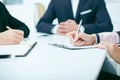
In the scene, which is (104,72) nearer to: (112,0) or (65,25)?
(65,25)

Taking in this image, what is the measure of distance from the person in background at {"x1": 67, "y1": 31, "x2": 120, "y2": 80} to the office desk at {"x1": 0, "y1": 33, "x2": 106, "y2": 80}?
0.05 metres

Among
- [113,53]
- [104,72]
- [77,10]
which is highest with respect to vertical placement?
[77,10]

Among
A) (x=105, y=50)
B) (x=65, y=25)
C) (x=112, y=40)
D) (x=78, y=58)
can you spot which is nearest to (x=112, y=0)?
(x=65, y=25)

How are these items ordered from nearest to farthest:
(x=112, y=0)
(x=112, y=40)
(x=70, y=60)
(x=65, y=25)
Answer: (x=70, y=60) → (x=112, y=40) → (x=65, y=25) → (x=112, y=0)

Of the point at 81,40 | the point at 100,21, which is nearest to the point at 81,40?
the point at 81,40

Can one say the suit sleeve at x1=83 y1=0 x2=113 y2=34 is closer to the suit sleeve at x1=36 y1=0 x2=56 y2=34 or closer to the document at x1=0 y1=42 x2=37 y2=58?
the suit sleeve at x1=36 y1=0 x2=56 y2=34

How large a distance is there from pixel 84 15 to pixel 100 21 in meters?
0.17

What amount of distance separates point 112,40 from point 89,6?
816mm

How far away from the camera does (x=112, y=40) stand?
4.74 ft

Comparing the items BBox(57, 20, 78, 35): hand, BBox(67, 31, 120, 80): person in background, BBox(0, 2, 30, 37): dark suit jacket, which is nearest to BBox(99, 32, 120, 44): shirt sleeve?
BBox(67, 31, 120, 80): person in background

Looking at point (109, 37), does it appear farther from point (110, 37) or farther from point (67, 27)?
point (67, 27)

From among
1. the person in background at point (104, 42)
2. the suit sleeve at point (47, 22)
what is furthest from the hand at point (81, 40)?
the suit sleeve at point (47, 22)

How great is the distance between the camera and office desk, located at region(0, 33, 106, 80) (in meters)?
0.70

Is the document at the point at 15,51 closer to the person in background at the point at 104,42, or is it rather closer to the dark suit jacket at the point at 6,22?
the person in background at the point at 104,42
